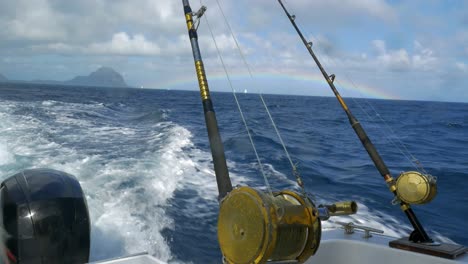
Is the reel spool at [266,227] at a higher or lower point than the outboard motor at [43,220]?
higher

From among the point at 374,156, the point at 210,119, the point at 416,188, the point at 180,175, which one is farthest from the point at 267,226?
the point at 180,175

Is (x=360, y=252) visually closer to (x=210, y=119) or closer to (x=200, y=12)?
(x=210, y=119)

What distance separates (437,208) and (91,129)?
8984 millimetres

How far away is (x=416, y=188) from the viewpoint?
259 centimetres

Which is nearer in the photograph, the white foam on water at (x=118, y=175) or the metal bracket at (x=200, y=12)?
the metal bracket at (x=200, y=12)

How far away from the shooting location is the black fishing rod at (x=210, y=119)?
2.03 metres

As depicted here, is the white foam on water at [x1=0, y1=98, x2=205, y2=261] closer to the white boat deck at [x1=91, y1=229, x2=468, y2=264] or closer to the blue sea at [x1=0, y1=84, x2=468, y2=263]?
the blue sea at [x1=0, y1=84, x2=468, y2=263]

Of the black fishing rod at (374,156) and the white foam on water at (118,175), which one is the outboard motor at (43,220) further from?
the black fishing rod at (374,156)

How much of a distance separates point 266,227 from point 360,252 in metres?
1.74

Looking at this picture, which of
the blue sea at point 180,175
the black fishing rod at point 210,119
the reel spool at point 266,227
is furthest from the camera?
the blue sea at point 180,175

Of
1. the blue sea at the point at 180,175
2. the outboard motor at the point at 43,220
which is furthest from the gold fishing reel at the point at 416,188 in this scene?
the outboard motor at the point at 43,220

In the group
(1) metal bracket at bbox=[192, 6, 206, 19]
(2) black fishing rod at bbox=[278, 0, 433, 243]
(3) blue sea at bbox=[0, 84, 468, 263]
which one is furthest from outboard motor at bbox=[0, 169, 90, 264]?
(2) black fishing rod at bbox=[278, 0, 433, 243]

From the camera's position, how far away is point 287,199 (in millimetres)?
1503

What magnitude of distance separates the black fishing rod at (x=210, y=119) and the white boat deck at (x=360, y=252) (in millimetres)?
1115
